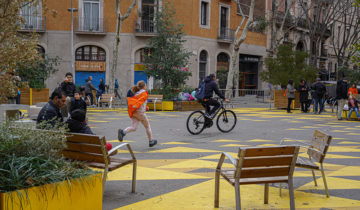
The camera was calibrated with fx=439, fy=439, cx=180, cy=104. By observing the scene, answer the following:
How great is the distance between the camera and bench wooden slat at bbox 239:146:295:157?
181 inches

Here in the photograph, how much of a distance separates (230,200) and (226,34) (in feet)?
114

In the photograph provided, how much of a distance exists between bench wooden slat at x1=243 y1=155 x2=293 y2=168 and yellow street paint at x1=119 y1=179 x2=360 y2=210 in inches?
30.5

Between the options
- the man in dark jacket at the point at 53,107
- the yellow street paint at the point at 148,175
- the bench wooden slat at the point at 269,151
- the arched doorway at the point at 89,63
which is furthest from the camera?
the arched doorway at the point at 89,63

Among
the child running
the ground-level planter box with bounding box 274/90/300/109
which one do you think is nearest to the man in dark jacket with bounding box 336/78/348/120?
the ground-level planter box with bounding box 274/90/300/109

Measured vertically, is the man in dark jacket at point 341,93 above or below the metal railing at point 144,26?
below

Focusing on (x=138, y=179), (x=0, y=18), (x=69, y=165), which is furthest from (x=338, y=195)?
(x=0, y=18)

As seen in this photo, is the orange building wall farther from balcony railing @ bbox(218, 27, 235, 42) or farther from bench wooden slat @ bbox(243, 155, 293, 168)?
bench wooden slat @ bbox(243, 155, 293, 168)

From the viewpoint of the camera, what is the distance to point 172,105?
2416 centimetres

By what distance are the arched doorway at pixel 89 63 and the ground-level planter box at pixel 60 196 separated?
30.7 metres

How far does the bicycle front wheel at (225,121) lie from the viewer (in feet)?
44.6

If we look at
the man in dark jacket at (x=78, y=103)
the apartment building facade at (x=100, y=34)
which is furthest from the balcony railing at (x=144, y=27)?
the man in dark jacket at (x=78, y=103)

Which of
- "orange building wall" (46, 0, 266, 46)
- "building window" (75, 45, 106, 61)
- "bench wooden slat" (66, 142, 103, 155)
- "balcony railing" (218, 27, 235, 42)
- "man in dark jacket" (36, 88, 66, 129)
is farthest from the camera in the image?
"balcony railing" (218, 27, 235, 42)

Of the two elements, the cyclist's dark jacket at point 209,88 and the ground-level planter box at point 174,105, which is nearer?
the cyclist's dark jacket at point 209,88

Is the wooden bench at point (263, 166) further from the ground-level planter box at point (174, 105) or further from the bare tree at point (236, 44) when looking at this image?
the bare tree at point (236, 44)
